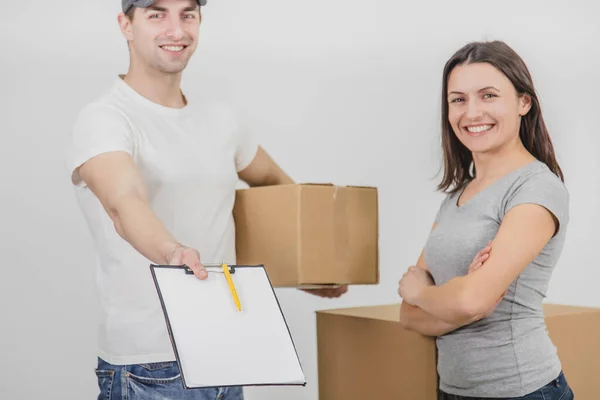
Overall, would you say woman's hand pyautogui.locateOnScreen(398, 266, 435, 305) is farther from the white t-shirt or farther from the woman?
the white t-shirt

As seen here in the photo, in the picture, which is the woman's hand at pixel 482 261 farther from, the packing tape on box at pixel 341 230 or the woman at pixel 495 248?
the packing tape on box at pixel 341 230


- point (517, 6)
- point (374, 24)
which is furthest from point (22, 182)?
point (517, 6)

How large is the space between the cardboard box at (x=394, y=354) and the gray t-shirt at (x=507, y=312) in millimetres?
147

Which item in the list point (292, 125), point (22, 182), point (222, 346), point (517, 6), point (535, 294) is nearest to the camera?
point (222, 346)

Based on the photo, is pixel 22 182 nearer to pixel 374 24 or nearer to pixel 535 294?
pixel 374 24

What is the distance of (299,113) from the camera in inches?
116

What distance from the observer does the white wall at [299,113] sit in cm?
257

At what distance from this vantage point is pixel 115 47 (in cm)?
269

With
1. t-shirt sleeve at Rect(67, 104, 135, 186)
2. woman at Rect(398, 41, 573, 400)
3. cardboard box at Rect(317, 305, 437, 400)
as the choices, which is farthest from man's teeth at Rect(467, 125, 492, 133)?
t-shirt sleeve at Rect(67, 104, 135, 186)

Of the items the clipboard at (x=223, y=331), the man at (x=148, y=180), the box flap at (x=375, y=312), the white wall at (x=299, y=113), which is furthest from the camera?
the white wall at (x=299, y=113)

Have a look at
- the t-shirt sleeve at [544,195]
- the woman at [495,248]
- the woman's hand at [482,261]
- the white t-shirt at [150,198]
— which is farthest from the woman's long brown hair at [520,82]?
the white t-shirt at [150,198]

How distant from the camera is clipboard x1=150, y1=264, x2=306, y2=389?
4.18 feet

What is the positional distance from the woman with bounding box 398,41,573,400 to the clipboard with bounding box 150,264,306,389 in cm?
37

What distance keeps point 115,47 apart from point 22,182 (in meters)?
0.52
